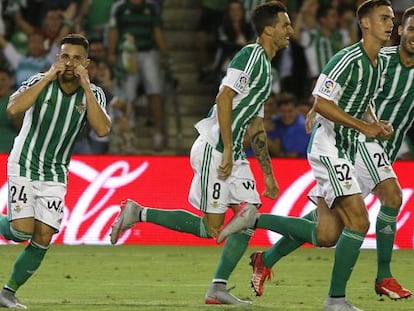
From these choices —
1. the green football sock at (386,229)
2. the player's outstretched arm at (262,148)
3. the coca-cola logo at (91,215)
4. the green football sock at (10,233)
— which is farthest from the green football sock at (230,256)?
the coca-cola logo at (91,215)

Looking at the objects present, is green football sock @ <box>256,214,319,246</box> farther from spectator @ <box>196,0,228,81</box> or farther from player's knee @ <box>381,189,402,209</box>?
spectator @ <box>196,0,228,81</box>

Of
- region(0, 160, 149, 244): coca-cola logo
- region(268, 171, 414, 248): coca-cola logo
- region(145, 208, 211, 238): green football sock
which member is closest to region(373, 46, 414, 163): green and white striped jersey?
region(145, 208, 211, 238): green football sock

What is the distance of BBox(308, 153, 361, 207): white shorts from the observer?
945 cm

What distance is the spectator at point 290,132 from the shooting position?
1716 centimetres

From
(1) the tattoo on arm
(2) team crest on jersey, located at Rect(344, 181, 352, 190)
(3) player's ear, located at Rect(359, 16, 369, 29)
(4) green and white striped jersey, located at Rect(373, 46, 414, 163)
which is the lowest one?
(1) the tattoo on arm

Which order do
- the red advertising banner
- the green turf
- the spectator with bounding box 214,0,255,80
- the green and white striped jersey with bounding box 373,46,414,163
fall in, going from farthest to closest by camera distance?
the spectator with bounding box 214,0,255,80, the red advertising banner, the green and white striped jersey with bounding box 373,46,414,163, the green turf

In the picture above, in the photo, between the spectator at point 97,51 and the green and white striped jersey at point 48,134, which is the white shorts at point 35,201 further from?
the spectator at point 97,51

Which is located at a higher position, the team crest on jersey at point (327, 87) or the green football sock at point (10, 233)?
the team crest on jersey at point (327, 87)

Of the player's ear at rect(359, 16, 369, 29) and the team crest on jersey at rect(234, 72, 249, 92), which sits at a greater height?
the player's ear at rect(359, 16, 369, 29)

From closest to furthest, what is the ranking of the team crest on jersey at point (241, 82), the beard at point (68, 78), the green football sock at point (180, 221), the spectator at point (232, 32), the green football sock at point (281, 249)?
the beard at point (68, 78)
the team crest on jersey at point (241, 82)
the green football sock at point (180, 221)
the green football sock at point (281, 249)
the spectator at point (232, 32)

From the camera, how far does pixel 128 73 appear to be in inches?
731

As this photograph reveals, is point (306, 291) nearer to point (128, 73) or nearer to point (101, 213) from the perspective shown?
point (101, 213)

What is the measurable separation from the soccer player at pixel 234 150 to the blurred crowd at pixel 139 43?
24.6ft

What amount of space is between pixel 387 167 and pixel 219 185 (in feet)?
4.78
